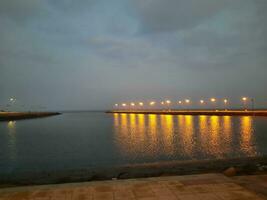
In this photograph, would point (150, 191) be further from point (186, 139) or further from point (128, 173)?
point (186, 139)

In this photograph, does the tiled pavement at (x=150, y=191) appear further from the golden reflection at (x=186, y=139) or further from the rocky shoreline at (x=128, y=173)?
the golden reflection at (x=186, y=139)

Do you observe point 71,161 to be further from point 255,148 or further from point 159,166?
point 255,148

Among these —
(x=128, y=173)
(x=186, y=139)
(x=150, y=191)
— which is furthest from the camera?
(x=186, y=139)

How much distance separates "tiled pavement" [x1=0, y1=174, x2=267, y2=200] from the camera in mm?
7777

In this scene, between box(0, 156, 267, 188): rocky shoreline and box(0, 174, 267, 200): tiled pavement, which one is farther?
box(0, 156, 267, 188): rocky shoreline

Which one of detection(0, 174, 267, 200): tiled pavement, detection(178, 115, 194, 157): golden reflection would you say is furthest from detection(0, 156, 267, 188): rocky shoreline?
detection(178, 115, 194, 157): golden reflection

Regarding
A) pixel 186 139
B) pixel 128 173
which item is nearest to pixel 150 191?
pixel 128 173

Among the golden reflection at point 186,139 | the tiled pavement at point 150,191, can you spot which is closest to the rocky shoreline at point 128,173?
the tiled pavement at point 150,191

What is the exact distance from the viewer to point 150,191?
827cm

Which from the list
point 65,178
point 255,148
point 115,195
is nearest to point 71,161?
point 65,178

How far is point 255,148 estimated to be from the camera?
94.4 feet

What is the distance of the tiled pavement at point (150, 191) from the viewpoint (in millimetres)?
7777

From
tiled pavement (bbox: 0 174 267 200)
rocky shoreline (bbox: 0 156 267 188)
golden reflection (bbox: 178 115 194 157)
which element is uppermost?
tiled pavement (bbox: 0 174 267 200)

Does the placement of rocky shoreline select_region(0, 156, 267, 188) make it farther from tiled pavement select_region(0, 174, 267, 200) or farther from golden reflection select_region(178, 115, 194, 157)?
golden reflection select_region(178, 115, 194, 157)
